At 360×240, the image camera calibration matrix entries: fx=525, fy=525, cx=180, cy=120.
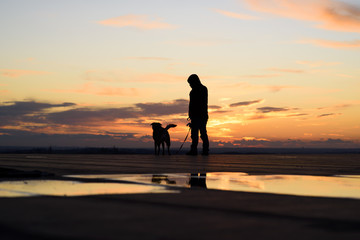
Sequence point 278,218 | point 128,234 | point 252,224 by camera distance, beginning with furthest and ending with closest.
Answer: point 278,218 → point 252,224 → point 128,234

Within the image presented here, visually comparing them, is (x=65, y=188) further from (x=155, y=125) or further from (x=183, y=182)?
(x=155, y=125)

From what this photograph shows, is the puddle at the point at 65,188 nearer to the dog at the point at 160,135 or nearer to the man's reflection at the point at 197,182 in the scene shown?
the man's reflection at the point at 197,182

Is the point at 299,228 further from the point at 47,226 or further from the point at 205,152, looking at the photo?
the point at 205,152

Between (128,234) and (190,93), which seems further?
(190,93)

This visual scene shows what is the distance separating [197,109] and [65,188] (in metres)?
15.0

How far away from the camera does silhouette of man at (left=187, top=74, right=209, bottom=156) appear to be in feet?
66.5

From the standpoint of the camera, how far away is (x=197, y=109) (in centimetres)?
2038

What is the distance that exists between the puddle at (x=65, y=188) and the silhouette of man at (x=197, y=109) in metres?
14.1

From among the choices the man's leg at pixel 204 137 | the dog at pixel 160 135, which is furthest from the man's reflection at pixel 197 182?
the dog at pixel 160 135

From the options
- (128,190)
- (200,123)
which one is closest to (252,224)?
(128,190)

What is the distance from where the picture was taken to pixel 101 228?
3.02 meters

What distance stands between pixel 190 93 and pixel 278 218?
671 inches

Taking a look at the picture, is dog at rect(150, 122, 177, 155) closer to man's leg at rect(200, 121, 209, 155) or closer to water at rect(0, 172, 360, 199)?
man's leg at rect(200, 121, 209, 155)

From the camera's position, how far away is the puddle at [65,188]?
16.4 ft
